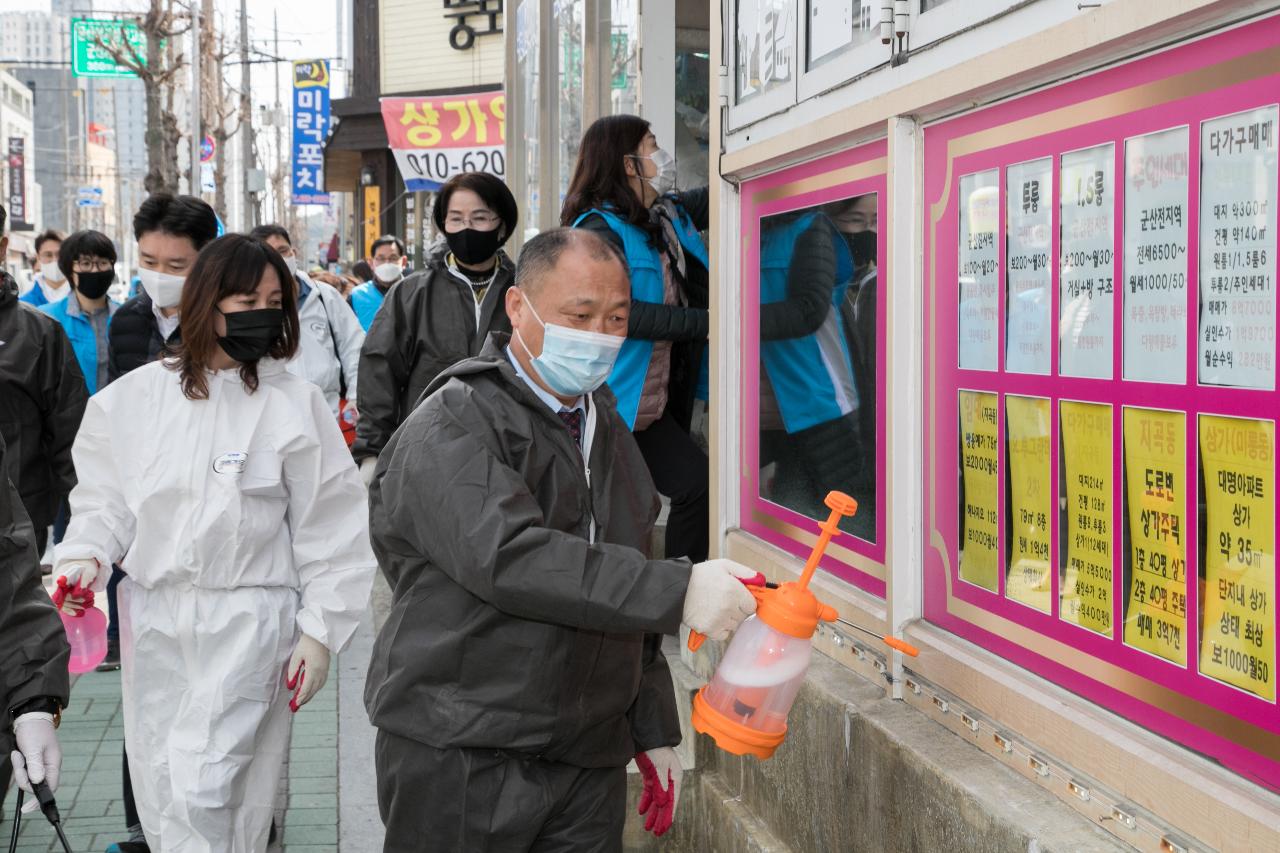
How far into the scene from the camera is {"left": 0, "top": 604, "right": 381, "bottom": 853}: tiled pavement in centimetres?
512

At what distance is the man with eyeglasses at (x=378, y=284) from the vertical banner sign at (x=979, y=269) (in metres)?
9.24

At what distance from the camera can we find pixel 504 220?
228 inches

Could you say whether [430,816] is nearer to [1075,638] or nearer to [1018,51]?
[1075,638]

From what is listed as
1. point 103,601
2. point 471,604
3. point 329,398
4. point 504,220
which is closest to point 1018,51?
point 471,604

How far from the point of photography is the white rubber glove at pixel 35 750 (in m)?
3.07

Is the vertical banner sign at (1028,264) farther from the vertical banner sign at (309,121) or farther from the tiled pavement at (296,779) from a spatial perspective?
the vertical banner sign at (309,121)

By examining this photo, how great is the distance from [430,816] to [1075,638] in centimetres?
136

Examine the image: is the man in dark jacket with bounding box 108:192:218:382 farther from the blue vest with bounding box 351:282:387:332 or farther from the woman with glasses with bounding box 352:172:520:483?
the blue vest with bounding box 351:282:387:332

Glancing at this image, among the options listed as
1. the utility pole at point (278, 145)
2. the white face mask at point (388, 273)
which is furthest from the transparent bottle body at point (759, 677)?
the utility pole at point (278, 145)

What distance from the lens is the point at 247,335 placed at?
3.92m

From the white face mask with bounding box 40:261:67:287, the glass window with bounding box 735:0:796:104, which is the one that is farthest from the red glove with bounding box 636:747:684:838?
the white face mask with bounding box 40:261:67:287

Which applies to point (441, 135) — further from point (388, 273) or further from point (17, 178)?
point (17, 178)

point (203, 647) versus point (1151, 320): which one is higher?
point (1151, 320)

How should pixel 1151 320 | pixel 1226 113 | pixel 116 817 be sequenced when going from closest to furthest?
pixel 1226 113
pixel 1151 320
pixel 116 817
